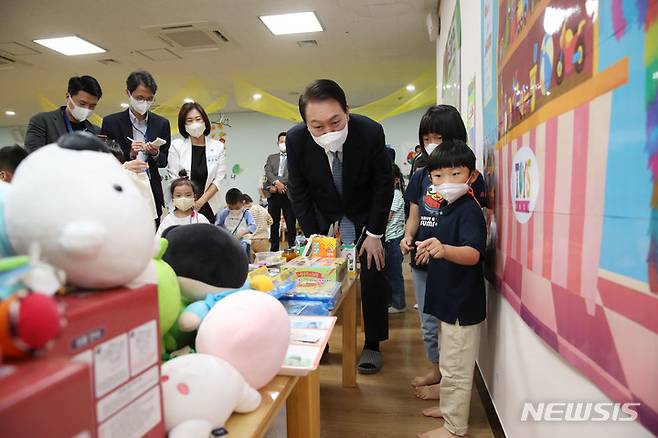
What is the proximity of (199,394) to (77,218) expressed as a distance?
0.27 metres

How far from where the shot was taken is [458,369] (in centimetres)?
137

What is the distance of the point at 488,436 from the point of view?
147 cm

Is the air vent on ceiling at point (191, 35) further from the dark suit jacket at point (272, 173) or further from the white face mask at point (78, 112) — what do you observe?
the white face mask at point (78, 112)

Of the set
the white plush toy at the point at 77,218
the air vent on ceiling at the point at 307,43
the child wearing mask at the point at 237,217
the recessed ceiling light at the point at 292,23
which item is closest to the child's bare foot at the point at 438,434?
the white plush toy at the point at 77,218

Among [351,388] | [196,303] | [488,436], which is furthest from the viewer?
[351,388]

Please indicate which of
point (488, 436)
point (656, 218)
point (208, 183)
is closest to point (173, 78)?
point (208, 183)

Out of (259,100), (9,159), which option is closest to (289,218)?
(259,100)

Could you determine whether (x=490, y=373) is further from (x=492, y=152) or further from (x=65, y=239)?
(x=65, y=239)

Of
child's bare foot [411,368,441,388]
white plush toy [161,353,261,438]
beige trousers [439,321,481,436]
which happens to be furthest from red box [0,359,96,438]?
child's bare foot [411,368,441,388]

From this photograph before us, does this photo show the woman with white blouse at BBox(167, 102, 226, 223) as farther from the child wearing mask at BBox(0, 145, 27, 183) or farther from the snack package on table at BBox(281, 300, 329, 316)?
the snack package on table at BBox(281, 300, 329, 316)

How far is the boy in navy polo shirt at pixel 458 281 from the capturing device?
52.6 inches

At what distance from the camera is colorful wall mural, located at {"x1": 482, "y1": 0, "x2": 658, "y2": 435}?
0.54 m

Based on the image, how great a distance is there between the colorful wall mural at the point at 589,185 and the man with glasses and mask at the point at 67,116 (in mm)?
1945

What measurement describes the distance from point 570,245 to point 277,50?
15.7 feet
